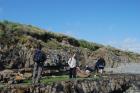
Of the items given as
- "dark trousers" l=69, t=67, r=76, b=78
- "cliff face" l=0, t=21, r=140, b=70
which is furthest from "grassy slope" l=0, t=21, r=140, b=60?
"dark trousers" l=69, t=67, r=76, b=78

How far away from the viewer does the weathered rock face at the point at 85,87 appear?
26.4 metres

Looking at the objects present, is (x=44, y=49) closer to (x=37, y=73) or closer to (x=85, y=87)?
(x=37, y=73)

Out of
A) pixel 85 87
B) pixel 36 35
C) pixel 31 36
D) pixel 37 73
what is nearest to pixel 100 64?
pixel 31 36

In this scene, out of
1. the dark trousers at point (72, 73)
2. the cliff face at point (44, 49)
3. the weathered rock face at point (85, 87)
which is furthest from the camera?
the cliff face at point (44, 49)

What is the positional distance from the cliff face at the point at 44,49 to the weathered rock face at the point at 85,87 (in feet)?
29.4

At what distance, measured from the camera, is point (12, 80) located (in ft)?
101

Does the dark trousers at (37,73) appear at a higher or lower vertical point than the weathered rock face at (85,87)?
higher

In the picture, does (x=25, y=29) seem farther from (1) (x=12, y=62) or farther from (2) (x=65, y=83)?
(2) (x=65, y=83)

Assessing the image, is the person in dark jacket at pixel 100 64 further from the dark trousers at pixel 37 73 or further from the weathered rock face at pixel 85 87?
the dark trousers at pixel 37 73

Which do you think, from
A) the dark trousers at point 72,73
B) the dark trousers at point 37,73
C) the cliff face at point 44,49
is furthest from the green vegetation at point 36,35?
the dark trousers at point 37,73

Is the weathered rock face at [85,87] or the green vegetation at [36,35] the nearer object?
the weathered rock face at [85,87]

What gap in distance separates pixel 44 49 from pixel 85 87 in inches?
574

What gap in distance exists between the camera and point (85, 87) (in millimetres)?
30703

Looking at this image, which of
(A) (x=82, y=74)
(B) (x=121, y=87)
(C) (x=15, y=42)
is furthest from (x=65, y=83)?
(C) (x=15, y=42)
